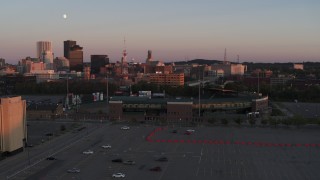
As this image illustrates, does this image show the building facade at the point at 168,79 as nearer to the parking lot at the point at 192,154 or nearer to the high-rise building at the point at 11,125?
the parking lot at the point at 192,154

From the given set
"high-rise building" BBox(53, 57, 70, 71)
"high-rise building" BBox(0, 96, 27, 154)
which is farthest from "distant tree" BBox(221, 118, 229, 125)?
"high-rise building" BBox(53, 57, 70, 71)

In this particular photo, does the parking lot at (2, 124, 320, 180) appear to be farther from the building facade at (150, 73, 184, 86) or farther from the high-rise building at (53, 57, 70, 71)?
the high-rise building at (53, 57, 70, 71)

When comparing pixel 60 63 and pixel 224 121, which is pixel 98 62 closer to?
pixel 60 63

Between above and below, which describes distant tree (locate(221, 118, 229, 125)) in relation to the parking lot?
above

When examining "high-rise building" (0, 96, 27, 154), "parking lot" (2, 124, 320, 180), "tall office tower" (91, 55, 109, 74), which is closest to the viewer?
"parking lot" (2, 124, 320, 180)

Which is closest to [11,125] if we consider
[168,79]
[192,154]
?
[192,154]

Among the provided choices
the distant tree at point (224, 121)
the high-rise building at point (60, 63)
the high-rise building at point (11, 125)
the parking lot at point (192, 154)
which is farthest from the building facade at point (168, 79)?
the high-rise building at point (60, 63)
